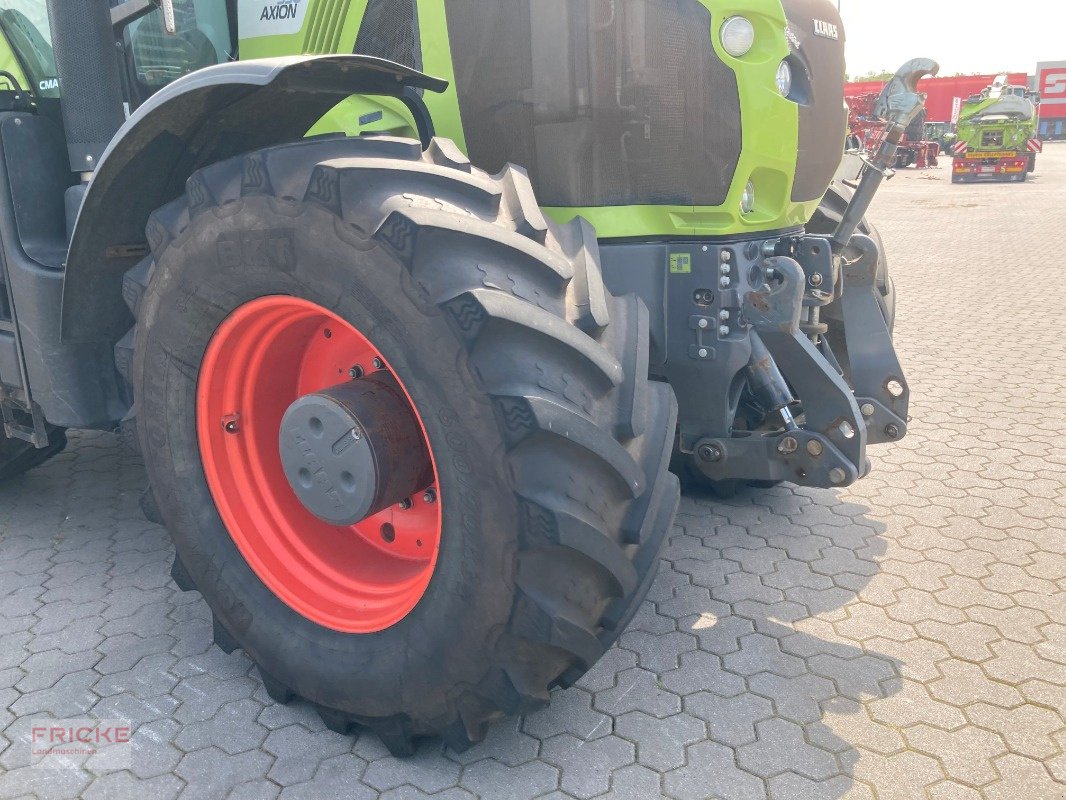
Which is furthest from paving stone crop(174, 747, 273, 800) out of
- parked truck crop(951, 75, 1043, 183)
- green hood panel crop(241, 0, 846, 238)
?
parked truck crop(951, 75, 1043, 183)

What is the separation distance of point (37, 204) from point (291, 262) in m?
1.46

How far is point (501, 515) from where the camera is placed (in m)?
1.95

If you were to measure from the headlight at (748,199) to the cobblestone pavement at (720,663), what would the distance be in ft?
4.07

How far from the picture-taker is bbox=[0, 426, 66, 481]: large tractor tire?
3773mm

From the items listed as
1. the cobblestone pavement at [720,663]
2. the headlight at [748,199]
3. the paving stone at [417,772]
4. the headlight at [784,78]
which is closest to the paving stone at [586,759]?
the cobblestone pavement at [720,663]

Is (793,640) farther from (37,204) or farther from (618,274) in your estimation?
(37,204)

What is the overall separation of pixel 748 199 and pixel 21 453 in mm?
3040

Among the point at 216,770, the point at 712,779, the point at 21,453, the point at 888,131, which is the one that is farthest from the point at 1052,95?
the point at 216,770

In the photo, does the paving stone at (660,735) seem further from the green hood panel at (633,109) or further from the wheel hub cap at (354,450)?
the green hood panel at (633,109)

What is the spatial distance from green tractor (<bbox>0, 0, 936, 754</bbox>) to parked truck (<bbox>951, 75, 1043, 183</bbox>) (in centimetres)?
2192

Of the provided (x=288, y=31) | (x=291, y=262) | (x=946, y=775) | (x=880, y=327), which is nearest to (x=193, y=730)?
(x=291, y=262)

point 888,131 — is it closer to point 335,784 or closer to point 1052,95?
point 335,784

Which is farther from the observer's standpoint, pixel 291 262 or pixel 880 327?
pixel 880 327

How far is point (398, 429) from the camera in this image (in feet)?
7.30
